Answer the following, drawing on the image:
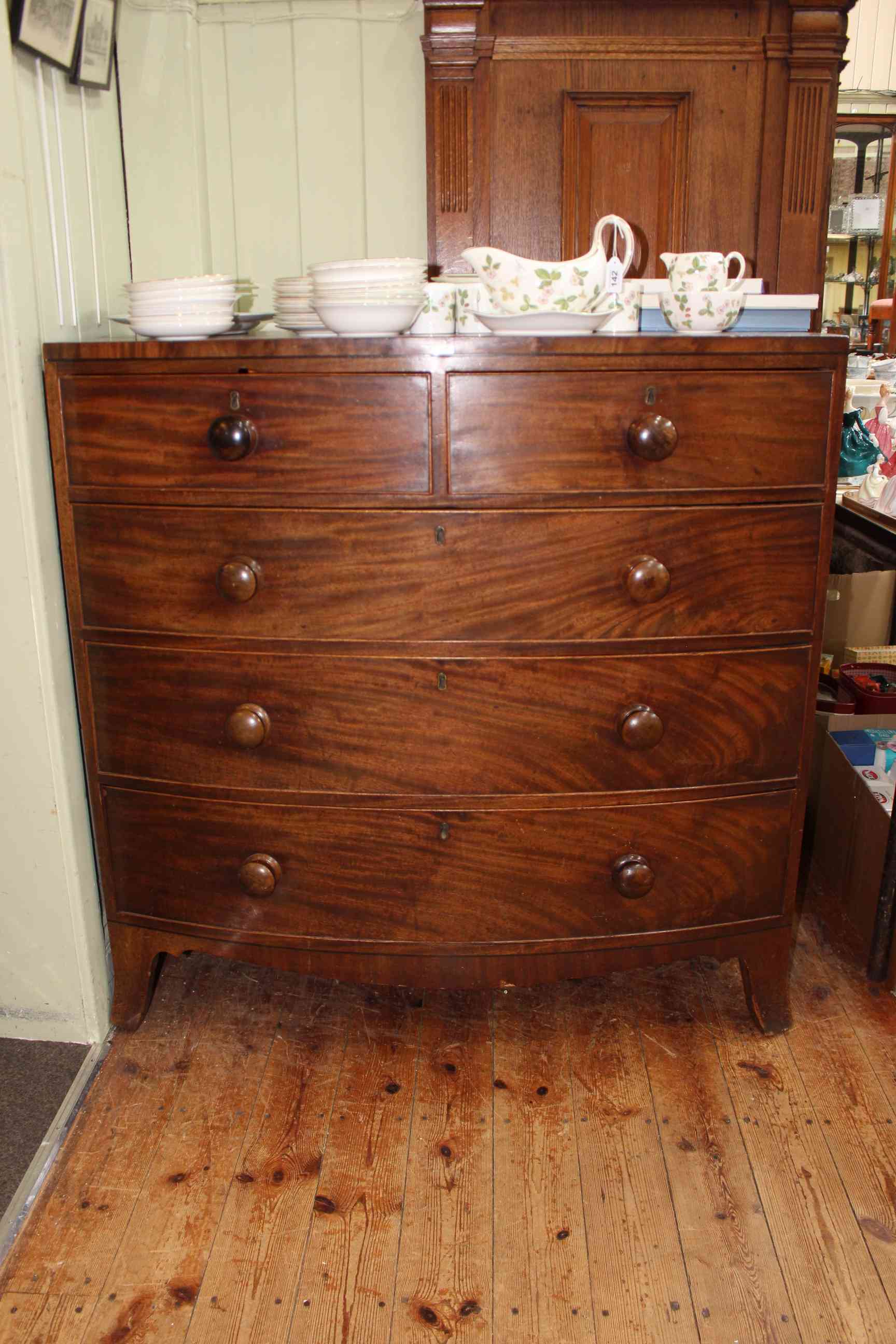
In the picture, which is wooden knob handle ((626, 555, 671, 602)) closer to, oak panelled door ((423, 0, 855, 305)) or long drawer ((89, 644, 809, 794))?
long drawer ((89, 644, 809, 794))

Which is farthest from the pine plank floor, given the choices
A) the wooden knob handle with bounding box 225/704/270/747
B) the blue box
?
the wooden knob handle with bounding box 225/704/270/747

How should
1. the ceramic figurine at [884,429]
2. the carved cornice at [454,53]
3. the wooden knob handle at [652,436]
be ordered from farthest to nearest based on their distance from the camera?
the ceramic figurine at [884,429], the carved cornice at [454,53], the wooden knob handle at [652,436]

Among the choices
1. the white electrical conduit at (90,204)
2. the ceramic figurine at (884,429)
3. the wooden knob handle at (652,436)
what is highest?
the white electrical conduit at (90,204)

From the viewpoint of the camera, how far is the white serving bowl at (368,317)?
1438mm

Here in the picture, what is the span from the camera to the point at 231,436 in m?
1.42

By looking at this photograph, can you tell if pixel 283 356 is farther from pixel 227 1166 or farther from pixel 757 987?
pixel 757 987

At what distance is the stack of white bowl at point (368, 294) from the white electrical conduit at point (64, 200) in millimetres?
435

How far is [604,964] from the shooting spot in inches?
66.2

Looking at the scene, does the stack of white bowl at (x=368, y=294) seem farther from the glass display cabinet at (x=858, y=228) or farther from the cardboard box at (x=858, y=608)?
the glass display cabinet at (x=858, y=228)

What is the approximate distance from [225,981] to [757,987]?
929 millimetres

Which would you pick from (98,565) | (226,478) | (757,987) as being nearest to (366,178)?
(226,478)

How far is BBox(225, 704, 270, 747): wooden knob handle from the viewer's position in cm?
154

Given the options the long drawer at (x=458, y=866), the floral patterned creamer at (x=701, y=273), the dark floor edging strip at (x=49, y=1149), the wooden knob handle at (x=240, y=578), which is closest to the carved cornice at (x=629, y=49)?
the floral patterned creamer at (x=701, y=273)

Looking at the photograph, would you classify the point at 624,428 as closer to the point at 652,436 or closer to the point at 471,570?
the point at 652,436
